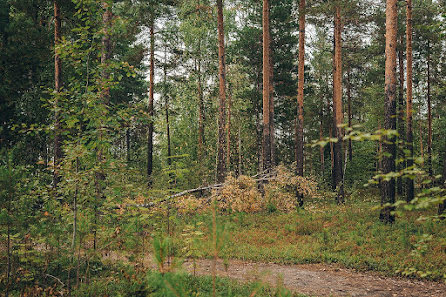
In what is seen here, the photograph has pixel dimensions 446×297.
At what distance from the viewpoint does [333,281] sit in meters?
7.55

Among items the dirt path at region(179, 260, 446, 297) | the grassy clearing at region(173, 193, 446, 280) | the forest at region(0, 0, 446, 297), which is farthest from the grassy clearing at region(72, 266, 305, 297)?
the grassy clearing at region(173, 193, 446, 280)

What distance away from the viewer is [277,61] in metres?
24.5

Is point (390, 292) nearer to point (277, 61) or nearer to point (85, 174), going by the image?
point (85, 174)

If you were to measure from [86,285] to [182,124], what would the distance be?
25305 millimetres

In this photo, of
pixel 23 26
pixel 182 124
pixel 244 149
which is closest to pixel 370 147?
pixel 244 149

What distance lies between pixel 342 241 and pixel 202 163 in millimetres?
14567

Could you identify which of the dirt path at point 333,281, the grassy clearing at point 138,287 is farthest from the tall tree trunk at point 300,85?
the grassy clearing at point 138,287

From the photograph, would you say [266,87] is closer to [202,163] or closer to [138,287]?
[202,163]

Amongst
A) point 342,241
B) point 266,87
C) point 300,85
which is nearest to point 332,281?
point 342,241

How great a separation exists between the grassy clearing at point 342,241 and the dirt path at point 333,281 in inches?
12.6

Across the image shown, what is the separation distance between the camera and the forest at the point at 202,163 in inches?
187

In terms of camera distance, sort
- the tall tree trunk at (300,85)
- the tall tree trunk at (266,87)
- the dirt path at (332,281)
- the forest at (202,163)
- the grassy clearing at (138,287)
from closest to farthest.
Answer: the forest at (202,163)
the grassy clearing at (138,287)
the dirt path at (332,281)
the tall tree trunk at (266,87)
the tall tree trunk at (300,85)

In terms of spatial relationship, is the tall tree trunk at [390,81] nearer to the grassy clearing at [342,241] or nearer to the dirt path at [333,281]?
the grassy clearing at [342,241]

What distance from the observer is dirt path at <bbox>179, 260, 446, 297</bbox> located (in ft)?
22.4
